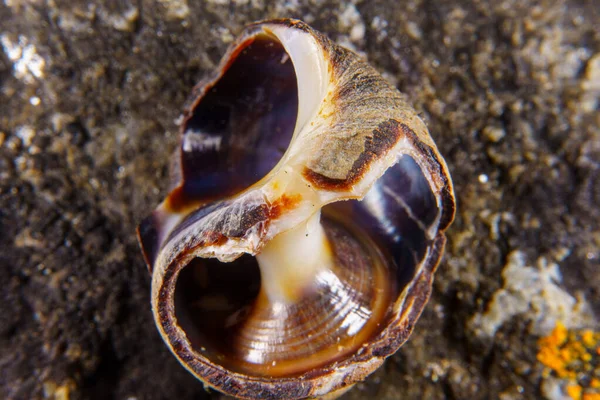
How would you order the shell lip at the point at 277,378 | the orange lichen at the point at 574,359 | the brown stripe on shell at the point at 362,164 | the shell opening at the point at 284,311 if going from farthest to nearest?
the orange lichen at the point at 574,359 → the shell opening at the point at 284,311 → the shell lip at the point at 277,378 → the brown stripe on shell at the point at 362,164

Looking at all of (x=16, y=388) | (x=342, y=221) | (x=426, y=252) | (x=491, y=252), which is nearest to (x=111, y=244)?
(x=16, y=388)

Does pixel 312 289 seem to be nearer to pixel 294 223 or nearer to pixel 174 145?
pixel 294 223

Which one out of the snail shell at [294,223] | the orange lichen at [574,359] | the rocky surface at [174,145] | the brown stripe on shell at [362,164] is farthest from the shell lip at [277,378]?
the orange lichen at [574,359]

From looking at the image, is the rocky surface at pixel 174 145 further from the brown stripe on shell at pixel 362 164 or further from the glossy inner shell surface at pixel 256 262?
the brown stripe on shell at pixel 362 164

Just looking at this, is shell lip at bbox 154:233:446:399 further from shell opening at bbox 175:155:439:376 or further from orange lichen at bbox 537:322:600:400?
orange lichen at bbox 537:322:600:400

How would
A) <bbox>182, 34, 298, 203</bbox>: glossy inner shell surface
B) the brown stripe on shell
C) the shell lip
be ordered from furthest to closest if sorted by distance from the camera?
1. <bbox>182, 34, 298, 203</bbox>: glossy inner shell surface
2. the shell lip
3. the brown stripe on shell

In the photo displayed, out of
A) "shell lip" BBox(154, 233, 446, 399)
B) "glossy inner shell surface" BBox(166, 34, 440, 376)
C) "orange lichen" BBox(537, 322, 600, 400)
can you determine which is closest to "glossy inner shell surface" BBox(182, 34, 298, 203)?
"glossy inner shell surface" BBox(166, 34, 440, 376)

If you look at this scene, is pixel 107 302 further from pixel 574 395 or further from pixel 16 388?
pixel 574 395
